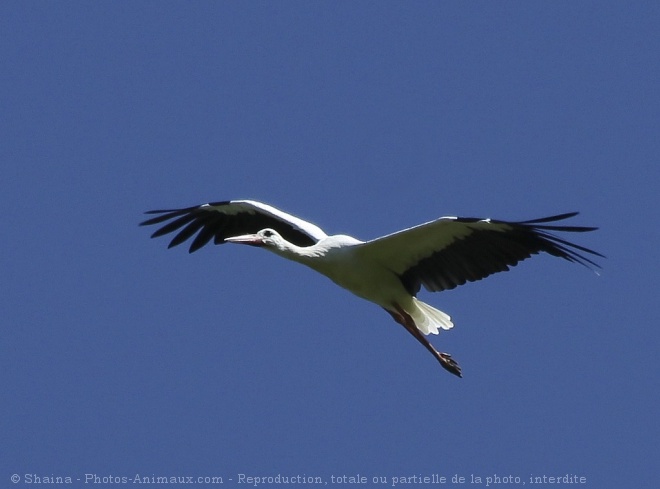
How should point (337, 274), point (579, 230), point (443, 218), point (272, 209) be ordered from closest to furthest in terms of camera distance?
point (579, 230)
point (443, 218)
point (337, 274)
point (272, 209)

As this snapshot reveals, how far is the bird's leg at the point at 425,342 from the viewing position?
42.8ft

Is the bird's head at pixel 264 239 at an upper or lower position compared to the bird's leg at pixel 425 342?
upper

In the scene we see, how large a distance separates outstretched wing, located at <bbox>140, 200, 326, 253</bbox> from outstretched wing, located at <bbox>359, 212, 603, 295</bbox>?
4.52 feet

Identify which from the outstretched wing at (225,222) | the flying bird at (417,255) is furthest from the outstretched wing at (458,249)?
the outstretched wing at (225,222)

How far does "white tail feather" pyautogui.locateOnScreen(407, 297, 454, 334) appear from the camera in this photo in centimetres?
1320

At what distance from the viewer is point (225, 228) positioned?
14.6m

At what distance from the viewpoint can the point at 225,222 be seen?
48.0 feet

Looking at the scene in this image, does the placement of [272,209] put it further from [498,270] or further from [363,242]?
[498,270]

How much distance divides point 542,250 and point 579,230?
848 millimetres

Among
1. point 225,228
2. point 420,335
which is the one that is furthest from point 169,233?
point 420,335

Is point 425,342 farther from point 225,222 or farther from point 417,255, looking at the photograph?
point 225,222

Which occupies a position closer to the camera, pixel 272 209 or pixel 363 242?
pixel 363 242

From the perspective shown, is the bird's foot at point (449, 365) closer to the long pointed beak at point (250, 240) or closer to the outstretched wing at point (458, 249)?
the outstretched wing at point (458, 249)

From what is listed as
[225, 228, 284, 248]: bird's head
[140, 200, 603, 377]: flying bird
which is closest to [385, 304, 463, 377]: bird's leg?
[140, 200, 603, 377]: flying bird
